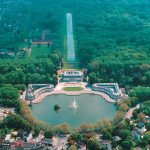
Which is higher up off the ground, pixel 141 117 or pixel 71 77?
pixel 141 117

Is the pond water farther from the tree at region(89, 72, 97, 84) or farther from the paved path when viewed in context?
the tree at region(89, 72, 97, 84)

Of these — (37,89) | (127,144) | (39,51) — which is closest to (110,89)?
(37,89)

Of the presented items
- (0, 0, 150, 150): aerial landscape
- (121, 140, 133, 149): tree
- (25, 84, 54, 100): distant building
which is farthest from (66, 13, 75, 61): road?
(121, 140, 133, 149): tree

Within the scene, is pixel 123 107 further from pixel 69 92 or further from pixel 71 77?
pixel 71 77

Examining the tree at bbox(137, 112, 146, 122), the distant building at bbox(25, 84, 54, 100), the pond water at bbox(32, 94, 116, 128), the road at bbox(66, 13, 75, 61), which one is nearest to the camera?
the tree at bbox(137, 112, 146, 122)

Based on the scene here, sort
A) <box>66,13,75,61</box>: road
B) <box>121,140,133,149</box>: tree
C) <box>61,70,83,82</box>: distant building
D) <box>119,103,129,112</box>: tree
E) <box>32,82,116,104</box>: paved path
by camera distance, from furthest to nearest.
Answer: <box>66,13,75,61</box>: road, <box>61,70,83,82</box>: distant building, <box>32,82,116,104</box>: paved path, <box>119,103,129,112</box>: tree, <box>121,140,133,149</box>: tree

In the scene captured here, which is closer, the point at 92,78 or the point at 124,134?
the point at 124,134
